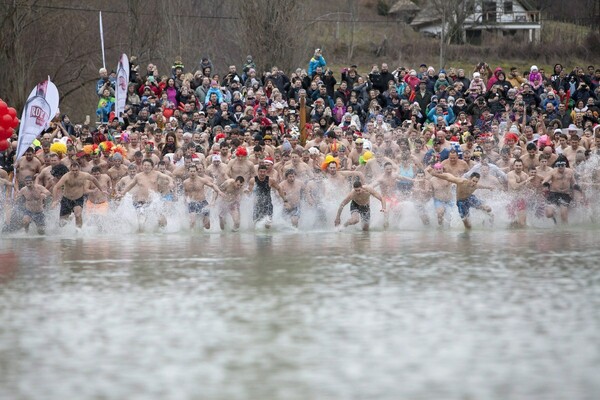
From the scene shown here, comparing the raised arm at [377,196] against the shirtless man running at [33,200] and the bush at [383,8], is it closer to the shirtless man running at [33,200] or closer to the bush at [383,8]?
the shirtless man running at [33,200]

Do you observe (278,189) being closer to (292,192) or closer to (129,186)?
(292,192)

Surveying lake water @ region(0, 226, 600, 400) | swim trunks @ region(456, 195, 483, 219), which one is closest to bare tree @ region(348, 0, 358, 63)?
swim trunks @ region(456, 195, 483, 219)

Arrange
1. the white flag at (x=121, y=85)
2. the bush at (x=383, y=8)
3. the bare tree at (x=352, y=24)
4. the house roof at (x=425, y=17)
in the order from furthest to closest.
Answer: the bush at (x=383, y=8) < the house roof at (x=425, y=17) < the bare tree at (x=352, y=24) < the white flag at (x=121, y=85)

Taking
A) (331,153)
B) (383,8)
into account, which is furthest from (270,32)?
(383,8)

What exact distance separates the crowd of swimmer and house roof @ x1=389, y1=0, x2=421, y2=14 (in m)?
40.1

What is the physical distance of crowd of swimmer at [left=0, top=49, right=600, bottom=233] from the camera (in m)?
20.0

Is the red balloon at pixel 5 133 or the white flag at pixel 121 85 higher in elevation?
the white flag at pixel 121 85

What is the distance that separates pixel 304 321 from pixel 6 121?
10812 millimetres

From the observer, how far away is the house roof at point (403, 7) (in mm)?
64812

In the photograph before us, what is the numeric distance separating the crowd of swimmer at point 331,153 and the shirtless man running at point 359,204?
0.07 feet

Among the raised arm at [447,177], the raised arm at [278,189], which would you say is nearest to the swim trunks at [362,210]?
the raised arm at [278,189]

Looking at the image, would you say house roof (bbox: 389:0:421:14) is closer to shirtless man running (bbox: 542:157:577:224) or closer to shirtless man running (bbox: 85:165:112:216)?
shirtless man running (bbox: 542:157:577:224)

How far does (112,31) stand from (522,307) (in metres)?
35.6

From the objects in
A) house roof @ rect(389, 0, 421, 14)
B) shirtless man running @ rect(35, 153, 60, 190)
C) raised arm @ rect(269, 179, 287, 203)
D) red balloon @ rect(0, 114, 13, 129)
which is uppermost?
house roof @ rect(389, 0, 421, 14)
